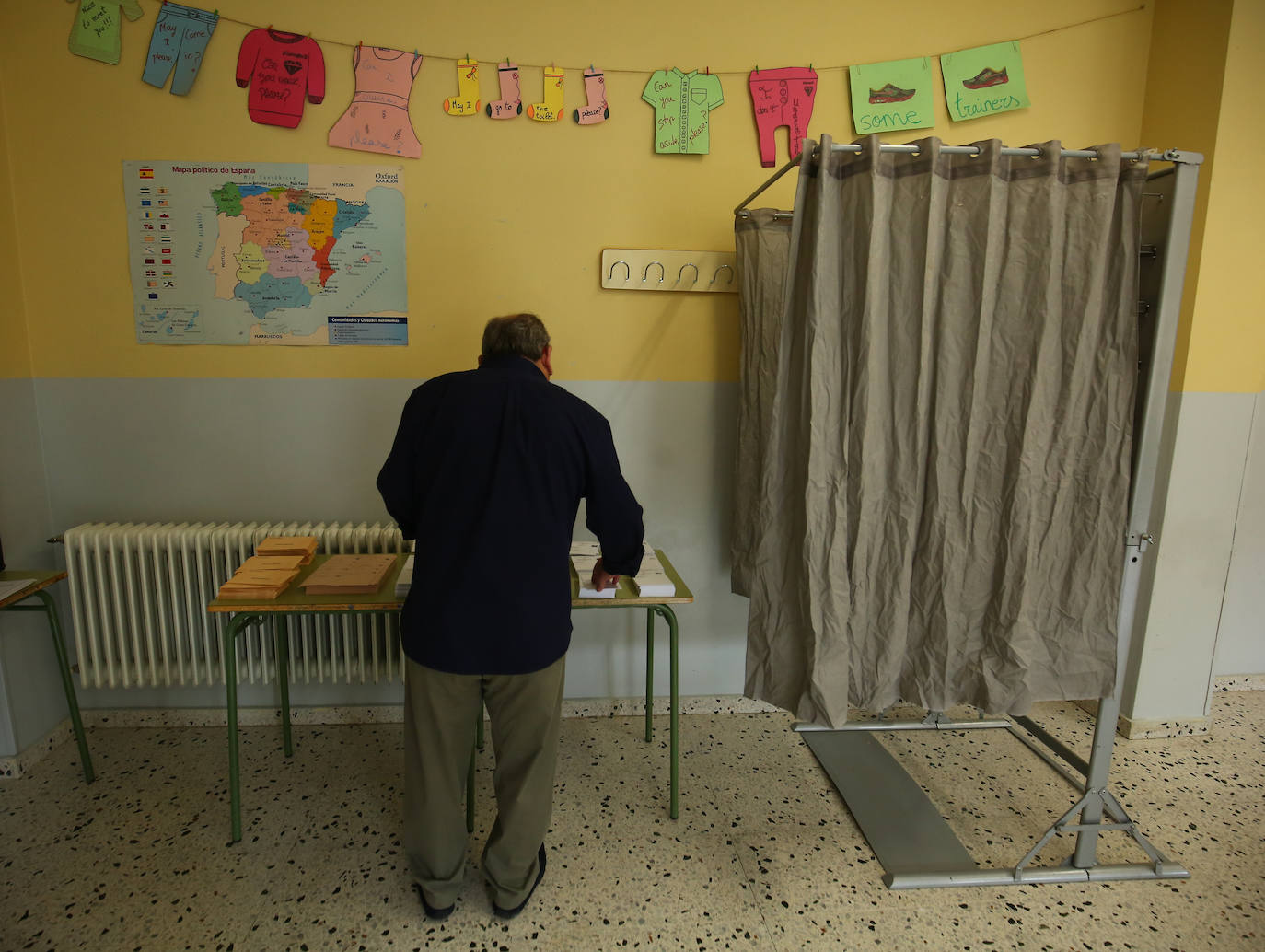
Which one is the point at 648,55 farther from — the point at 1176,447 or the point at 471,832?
the point at 471,832

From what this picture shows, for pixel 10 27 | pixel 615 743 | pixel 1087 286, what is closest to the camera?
pixel 1087 286

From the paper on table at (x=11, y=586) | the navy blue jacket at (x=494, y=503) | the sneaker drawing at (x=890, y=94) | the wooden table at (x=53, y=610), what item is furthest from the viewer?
the sneaker drawing at (x=890, y=94)

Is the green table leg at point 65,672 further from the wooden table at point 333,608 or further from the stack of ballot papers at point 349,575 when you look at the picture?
the stack of ballot papers at point 349,575

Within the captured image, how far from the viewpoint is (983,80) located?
2.39 meters

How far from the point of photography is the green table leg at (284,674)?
229cm

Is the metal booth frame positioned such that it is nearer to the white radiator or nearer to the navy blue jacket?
the navy blue jacket

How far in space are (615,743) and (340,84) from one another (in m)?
2.62

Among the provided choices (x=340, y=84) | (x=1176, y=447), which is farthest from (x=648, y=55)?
(x=1176, y=447)

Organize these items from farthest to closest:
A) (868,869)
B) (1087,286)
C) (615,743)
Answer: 1. (615,743)
2. (868,869)
3. (1087,286)

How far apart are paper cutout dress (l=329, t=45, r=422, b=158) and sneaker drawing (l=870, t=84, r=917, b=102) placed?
1.66m

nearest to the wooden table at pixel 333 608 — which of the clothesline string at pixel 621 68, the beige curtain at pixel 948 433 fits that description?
the beige curtain at pixel 948 433

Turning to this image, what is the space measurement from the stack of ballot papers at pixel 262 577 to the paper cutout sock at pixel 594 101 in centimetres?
183

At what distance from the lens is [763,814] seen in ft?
6.86

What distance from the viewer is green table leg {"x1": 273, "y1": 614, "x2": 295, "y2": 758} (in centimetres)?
229
